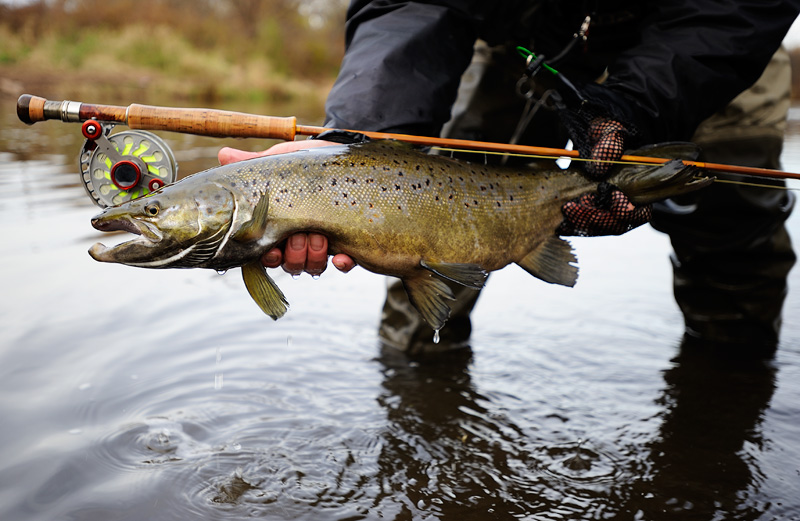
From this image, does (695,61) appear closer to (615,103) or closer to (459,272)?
(615,103)

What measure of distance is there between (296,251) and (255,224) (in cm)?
20

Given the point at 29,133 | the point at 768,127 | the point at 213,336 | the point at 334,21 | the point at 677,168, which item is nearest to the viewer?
the point at 677,168

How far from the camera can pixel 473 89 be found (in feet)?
12.5

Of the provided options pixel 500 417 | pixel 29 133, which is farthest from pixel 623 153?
pixel 29 133

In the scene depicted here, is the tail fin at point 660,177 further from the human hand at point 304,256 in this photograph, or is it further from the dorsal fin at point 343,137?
the human hand at point 304,256

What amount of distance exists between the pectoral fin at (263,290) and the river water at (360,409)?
0.68 m

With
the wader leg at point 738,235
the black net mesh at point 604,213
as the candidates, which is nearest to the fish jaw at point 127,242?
the black net mesh at point 604,213

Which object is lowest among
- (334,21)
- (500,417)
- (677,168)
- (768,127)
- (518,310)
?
(500,417)

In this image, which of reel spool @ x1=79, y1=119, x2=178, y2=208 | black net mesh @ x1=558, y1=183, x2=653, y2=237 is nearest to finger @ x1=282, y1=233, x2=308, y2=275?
reel spool @ x1=79, y1=119, x2=178, y2=208

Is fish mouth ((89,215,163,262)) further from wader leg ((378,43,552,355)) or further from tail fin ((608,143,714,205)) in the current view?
wader leg ((378,43,552,355))

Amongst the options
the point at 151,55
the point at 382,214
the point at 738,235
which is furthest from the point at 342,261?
the point at 151,55

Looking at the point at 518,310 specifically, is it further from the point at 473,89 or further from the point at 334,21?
the point at 334,21

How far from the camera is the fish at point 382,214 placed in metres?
2.13

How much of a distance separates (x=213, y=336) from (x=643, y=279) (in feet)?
9.55
